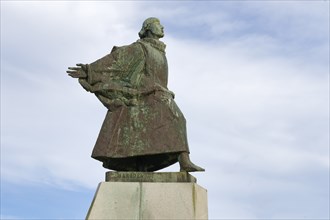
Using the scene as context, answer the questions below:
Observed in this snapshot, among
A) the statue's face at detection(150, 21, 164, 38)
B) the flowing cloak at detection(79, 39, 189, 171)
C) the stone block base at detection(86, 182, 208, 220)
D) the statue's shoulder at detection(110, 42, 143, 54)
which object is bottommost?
the stone block base at detection(86, 182, 208, 220)

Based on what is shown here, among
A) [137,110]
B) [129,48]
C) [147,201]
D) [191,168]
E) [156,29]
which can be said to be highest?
[156,29]

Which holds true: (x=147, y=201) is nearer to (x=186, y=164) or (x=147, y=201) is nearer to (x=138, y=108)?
(x=186, y=164)

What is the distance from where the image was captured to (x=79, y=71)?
859 cm

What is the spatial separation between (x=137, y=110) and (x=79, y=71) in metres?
1.13

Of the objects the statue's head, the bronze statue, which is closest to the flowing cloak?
the bronze statue

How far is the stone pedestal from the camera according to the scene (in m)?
7.53

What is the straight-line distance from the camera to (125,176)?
26.2 ft

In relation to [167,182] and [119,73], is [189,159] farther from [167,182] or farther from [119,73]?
[119,73]

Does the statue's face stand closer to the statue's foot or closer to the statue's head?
the statue's head

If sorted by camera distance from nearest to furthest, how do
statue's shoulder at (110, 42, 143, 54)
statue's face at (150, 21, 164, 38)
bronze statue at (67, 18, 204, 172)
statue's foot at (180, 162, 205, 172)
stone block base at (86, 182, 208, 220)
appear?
stone block base at (86, 182, 208, 220)
statue's foot at (180, 162, 205, 172)
bronze statue at (67, 18, 204, 172)
statue's shoulder at (110, 42, 143, 54)
statue's face at (150, 21, 164, 38)

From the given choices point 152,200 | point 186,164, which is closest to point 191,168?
point 186,164

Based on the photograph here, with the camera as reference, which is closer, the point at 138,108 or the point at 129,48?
the point at 138,108

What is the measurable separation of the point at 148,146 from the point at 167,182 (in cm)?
62

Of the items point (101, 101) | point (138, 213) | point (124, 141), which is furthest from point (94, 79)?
point (138, 213)
